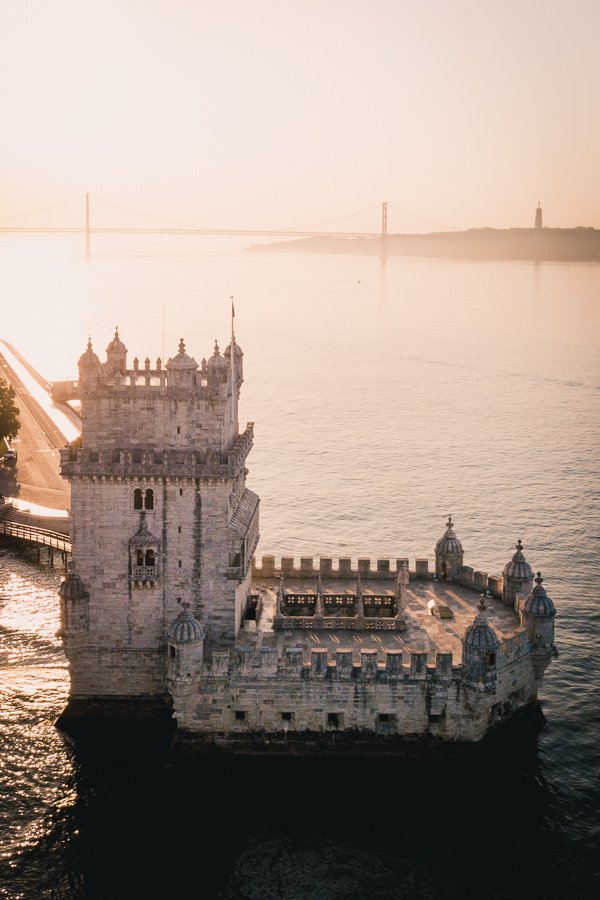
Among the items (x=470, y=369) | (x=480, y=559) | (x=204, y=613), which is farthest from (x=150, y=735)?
(x=470, y=369)

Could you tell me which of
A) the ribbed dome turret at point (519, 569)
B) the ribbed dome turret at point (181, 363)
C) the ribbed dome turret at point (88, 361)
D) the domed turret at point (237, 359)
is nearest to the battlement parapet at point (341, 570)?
the ribbed dome turret at point (519, 569)

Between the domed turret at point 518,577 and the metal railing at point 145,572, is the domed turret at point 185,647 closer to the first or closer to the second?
the metal railing at point 145,572

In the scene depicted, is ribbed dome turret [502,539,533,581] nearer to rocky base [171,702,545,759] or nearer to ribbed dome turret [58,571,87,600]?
rocky base [171,702,545,759]

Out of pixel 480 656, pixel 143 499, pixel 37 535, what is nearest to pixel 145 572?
pixel 143 499

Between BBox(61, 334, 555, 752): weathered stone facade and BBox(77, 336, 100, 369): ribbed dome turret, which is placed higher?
BBox(77, 336, 100, 369): ribbed dome turret

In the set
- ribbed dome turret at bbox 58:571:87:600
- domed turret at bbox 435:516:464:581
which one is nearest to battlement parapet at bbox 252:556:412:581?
domed turret at bbox 435:516:464:581

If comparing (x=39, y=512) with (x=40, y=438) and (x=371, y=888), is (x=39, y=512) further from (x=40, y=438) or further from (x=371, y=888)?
(x=371, y=888)

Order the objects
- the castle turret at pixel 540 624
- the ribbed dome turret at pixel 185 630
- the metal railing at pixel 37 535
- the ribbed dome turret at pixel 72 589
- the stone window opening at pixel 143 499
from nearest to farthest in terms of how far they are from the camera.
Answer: the ribbed dome turret at pixel 185 630
the stone window opening at pixel 143 499
the ribbed dome turret at pixel 72 589
the castle turret at pixel 540 624
the metal railing at pixel 37 535
